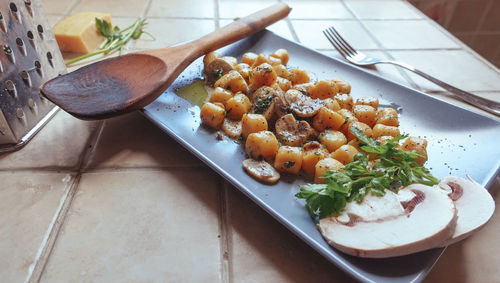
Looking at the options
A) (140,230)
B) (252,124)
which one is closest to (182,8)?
(252,124)

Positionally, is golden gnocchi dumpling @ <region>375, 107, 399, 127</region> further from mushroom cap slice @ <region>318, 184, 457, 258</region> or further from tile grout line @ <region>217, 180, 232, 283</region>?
tile grout line @ <region>217, 180, 232, 283</region>

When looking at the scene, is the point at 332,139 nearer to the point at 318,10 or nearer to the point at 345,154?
the point at 345,154

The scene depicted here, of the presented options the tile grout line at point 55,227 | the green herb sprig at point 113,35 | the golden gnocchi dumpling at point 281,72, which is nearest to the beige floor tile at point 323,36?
the golden gnocchi dumpling at point 281,72

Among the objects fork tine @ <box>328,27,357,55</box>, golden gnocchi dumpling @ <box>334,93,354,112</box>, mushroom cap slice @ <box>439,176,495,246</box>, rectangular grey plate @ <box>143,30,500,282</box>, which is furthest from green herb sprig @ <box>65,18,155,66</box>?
mushroom cap slice @ <box>439,176,495,246</box>

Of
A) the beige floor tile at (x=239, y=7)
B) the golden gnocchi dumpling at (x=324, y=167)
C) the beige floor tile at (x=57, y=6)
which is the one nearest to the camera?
the golden gnocchi dumpling at (x=324, y=167)

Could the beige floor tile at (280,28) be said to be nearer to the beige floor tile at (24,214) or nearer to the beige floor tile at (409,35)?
the beige floor tile at (409,35)
